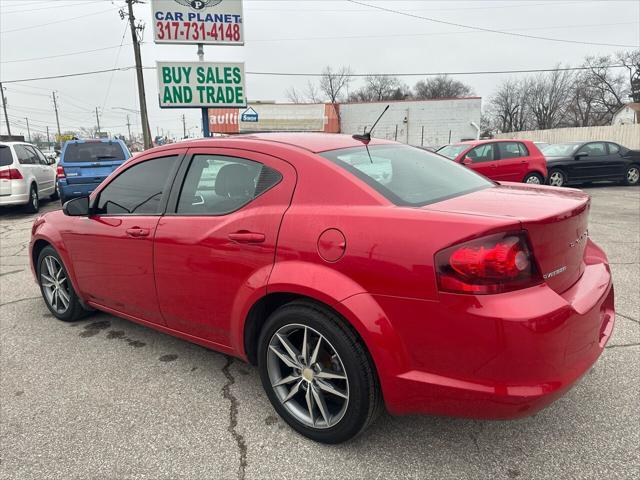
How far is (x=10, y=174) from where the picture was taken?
9922mm

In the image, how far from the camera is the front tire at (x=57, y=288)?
151 inches

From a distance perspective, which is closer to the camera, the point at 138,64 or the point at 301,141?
the point at 301,141

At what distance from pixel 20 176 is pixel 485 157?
1091cm

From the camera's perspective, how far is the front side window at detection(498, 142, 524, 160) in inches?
437

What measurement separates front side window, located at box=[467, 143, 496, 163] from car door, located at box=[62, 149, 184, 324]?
9.35 meters

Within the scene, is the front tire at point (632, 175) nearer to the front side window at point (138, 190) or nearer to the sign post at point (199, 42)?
the sign post at point (199, 42)

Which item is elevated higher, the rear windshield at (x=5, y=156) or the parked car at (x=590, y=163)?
the rear windshield at (x=5, y=156)

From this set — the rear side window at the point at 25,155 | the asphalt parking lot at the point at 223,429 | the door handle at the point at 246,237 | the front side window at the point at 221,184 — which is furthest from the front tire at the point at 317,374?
the rear side window at the point at 25,155

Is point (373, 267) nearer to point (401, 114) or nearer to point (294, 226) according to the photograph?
point (294, 226)

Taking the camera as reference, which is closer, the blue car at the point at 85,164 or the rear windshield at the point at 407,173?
the rear windshield at the point at 407,173

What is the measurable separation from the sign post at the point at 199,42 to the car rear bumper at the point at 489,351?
1142 centimetres

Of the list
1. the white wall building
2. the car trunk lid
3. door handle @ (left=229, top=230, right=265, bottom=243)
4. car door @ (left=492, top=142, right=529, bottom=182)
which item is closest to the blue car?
car door @ (left=492, top=142, right=529, bottom=182)

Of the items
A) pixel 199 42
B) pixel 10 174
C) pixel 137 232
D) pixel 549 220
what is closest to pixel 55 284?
pixel 137 232

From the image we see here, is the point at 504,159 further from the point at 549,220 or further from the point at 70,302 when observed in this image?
the point at 70,302
